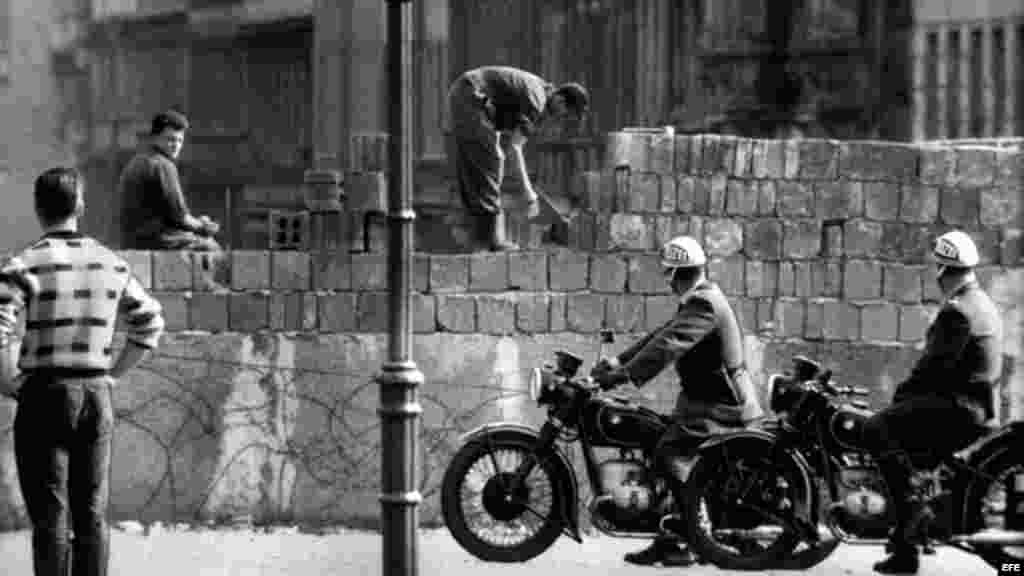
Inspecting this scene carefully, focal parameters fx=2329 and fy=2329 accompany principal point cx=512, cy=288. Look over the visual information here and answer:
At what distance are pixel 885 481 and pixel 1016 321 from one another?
203cm

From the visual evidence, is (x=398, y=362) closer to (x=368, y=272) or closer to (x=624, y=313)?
(x=368, y=272)

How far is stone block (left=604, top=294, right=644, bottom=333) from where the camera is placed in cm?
1237

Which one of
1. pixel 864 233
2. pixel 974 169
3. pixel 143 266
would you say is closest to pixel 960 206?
pixel 974 169

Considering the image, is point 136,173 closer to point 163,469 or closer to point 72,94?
point 163,469

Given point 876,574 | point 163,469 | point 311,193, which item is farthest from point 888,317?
point 163,469

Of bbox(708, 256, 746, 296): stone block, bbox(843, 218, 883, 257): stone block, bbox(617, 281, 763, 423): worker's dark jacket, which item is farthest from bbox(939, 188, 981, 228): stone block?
bbox(617, 281, 763, 423): worker's dark jacket

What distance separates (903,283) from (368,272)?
2856 millimetres

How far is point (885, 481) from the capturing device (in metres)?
10.7

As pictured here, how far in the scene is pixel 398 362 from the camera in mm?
8812

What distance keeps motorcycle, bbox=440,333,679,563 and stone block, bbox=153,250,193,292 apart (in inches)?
81.5

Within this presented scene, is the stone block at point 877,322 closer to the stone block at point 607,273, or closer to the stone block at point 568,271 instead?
the stone block at point 607,273

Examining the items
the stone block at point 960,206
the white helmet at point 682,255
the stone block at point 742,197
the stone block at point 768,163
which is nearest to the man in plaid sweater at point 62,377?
the white helmet at point 682,255

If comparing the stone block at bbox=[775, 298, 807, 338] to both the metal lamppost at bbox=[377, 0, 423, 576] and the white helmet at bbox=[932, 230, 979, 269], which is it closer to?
the white helmet at bbox=[932, 230, 979, 269]

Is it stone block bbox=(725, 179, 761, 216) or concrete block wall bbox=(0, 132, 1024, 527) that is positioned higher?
stone block bbox=(725, 179, 761, 216)
